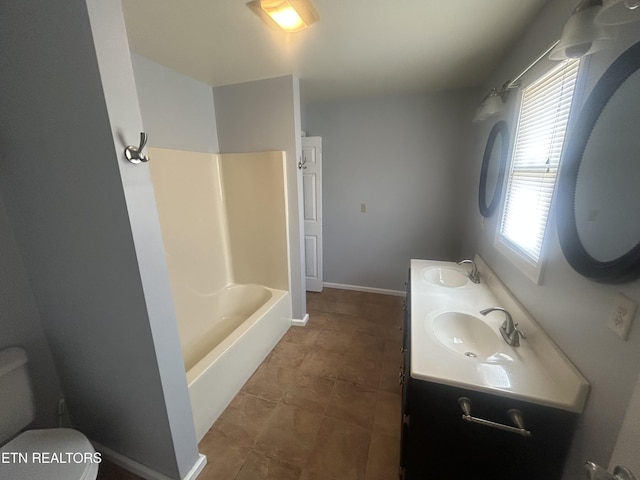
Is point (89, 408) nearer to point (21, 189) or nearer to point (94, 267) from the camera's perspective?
point (94, 267)

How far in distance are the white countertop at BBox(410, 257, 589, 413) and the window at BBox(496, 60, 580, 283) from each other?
11.2 inches

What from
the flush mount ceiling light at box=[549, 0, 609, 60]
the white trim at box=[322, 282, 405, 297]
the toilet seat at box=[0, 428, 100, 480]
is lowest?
the white trim at box=[322, 282, 405, 297]

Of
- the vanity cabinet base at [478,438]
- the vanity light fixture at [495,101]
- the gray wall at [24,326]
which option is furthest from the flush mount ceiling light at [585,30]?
the gray wall at [24,326]

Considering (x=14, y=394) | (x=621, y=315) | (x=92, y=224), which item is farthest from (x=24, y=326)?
(x=621, y=315)

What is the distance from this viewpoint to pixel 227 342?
1758 mm

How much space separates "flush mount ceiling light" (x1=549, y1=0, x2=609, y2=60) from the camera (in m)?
0.73

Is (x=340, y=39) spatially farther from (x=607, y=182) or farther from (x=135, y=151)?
(x=607, y=182)

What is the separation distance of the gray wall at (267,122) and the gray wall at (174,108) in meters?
0.13

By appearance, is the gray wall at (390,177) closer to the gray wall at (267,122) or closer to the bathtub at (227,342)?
the gray wall at (267,122)

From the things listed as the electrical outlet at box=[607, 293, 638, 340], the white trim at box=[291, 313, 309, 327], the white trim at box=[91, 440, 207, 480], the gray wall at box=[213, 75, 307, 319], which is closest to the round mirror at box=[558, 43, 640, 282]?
the electrical outlet at box=[607, 293, 638, 340]

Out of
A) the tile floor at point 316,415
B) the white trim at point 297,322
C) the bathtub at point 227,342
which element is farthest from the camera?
the white trim at point 297,322

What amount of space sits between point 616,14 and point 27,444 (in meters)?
2.55

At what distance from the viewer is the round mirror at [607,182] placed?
704 millimetres

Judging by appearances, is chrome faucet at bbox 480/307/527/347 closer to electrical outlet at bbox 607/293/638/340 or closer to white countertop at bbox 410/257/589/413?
white countertop at bbox 410/257/589/413
